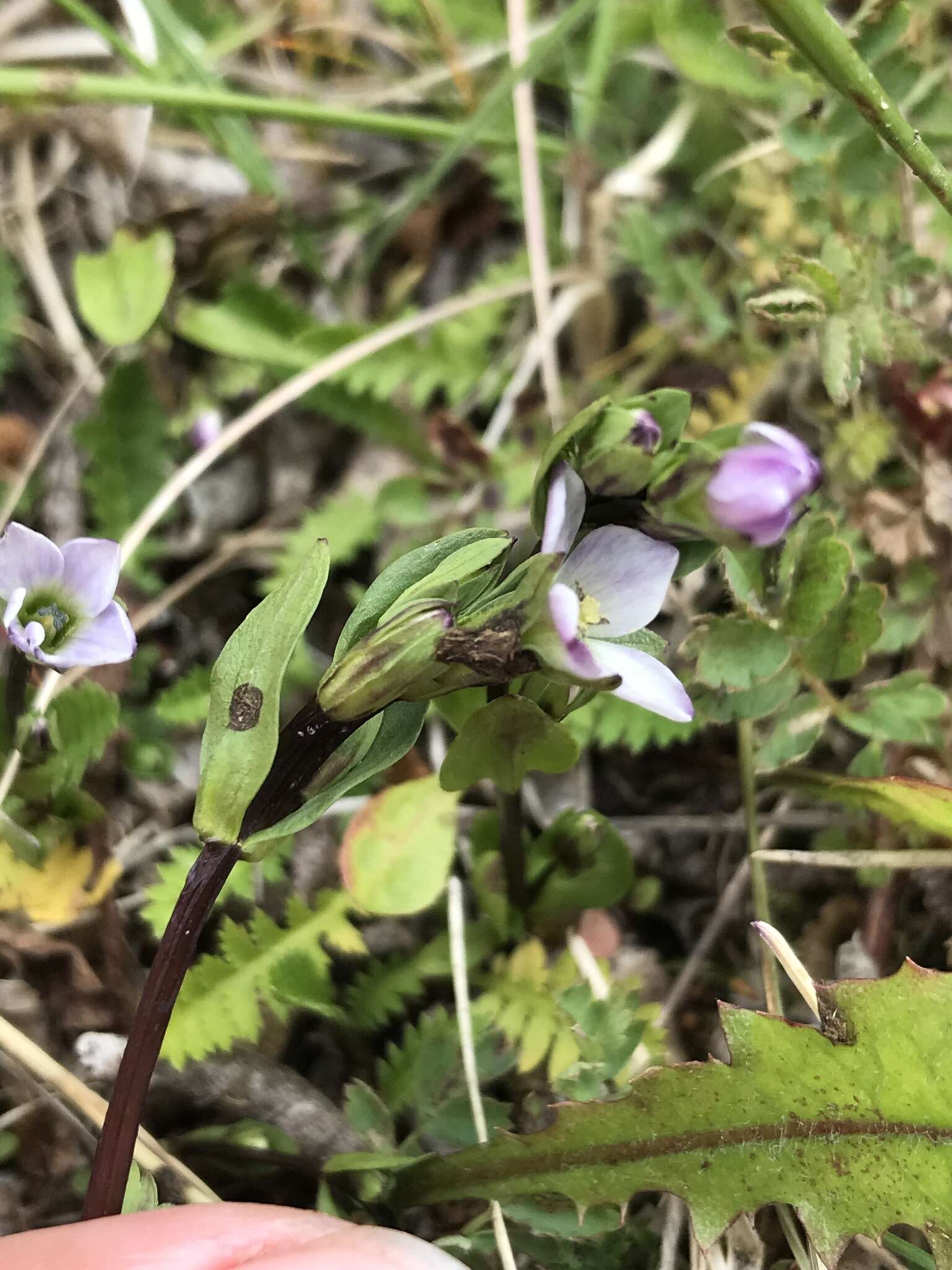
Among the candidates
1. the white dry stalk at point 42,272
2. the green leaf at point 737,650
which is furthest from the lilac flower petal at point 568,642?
the white dry stalk at point 42,272

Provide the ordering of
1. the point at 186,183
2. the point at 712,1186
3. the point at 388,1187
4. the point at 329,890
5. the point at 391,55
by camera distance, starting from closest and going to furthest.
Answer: the point at 712,1186 < the point at 388,1187 < the point at 329,890 < the point at 186,183 < the point at 391,55

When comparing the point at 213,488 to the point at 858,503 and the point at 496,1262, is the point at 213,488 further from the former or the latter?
the point at 496,1262

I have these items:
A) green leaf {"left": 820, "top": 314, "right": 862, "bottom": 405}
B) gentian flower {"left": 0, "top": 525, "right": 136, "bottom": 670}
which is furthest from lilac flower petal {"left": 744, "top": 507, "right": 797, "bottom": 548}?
gentian flower {"left": 0, "top": 525, "right": 136, "bottom": 670}

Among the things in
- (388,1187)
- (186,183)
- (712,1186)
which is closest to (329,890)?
(388,1187)

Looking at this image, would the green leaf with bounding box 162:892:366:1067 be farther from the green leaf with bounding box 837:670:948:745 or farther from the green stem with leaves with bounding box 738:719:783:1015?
the green leaf with bounding box 837:670:948:745

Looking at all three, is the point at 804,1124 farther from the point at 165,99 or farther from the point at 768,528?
the point at 165,99

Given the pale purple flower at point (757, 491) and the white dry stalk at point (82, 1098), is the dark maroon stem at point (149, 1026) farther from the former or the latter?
the pale purple flower at point (757, 491)
